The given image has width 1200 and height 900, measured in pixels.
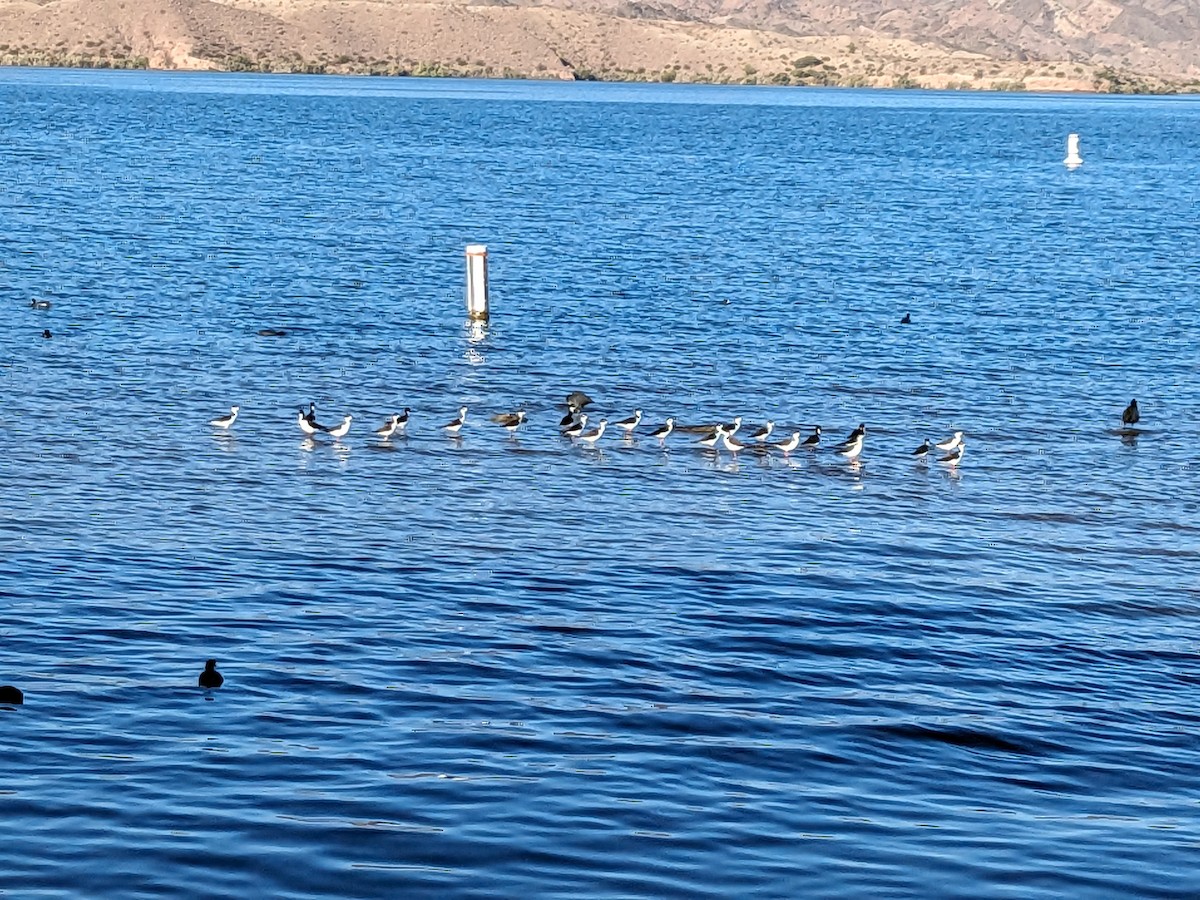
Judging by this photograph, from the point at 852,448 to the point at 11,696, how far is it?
12.9 m

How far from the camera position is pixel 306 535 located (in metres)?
19.5

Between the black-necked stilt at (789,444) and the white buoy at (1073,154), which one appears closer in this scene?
the black-necked stilt at (789,444)

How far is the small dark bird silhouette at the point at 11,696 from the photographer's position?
1380 cm

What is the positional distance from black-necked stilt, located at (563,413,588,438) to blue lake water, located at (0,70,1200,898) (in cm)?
45

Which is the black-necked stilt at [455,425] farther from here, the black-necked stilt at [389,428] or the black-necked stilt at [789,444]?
the black-necked stilt at [789,444]

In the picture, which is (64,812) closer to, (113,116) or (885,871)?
(885,871)

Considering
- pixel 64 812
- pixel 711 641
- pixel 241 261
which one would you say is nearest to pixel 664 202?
pixel 241 261

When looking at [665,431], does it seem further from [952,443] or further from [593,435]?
[952,443]

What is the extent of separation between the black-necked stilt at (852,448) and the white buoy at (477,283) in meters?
12.6

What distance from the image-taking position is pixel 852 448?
24250 millimetres

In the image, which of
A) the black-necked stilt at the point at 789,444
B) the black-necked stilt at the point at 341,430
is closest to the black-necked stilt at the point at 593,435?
A: the black-necked stilt at the point at 789,444

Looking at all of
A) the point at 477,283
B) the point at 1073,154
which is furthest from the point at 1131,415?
the point at 1073,154

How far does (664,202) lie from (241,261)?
23983 mm

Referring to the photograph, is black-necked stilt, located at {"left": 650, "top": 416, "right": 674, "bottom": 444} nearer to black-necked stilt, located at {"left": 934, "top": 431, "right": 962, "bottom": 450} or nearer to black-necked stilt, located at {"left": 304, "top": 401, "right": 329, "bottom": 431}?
black-necked stilt, located at {"left": 934, "top": 431, "right": 962, "bottom": 450}
